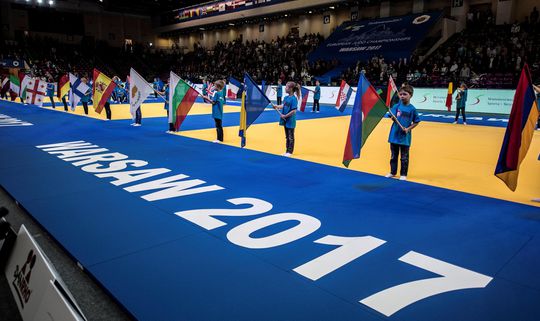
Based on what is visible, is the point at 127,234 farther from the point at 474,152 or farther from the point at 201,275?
the point at 474,152

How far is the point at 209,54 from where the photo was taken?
4794 centimetres

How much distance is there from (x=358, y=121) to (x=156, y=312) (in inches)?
218

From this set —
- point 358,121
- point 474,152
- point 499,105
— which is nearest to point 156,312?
point 358,121

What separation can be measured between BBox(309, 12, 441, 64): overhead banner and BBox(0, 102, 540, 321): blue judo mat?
2476 centimetres

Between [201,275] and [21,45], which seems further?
[21,45]

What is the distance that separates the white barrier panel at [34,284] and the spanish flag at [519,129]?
20.4ft

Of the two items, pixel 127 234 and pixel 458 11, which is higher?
pixel 458 11

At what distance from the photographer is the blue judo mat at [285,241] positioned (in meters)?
3.34

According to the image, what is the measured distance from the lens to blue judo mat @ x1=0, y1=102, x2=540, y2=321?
3.34 metres

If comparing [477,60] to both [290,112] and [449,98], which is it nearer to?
[449,98]

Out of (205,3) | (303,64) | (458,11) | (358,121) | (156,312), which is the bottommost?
(156,312)

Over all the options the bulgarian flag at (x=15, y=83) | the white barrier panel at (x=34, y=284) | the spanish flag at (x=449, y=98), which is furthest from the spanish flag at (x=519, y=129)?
the bulgarian flag at (x=15, y=83)

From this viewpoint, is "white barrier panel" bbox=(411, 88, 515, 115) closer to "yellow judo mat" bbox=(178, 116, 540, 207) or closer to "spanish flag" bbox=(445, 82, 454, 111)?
"spanish flag" bbox=(445, 82, 454, 111)

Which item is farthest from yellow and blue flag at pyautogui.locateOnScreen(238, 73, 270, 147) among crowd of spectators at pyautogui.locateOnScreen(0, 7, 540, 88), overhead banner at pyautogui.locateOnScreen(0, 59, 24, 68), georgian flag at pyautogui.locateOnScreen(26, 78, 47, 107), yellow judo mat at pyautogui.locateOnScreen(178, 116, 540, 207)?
overhead banner at pyautogui.locateOnScreen(0, 59, 24, 68)
